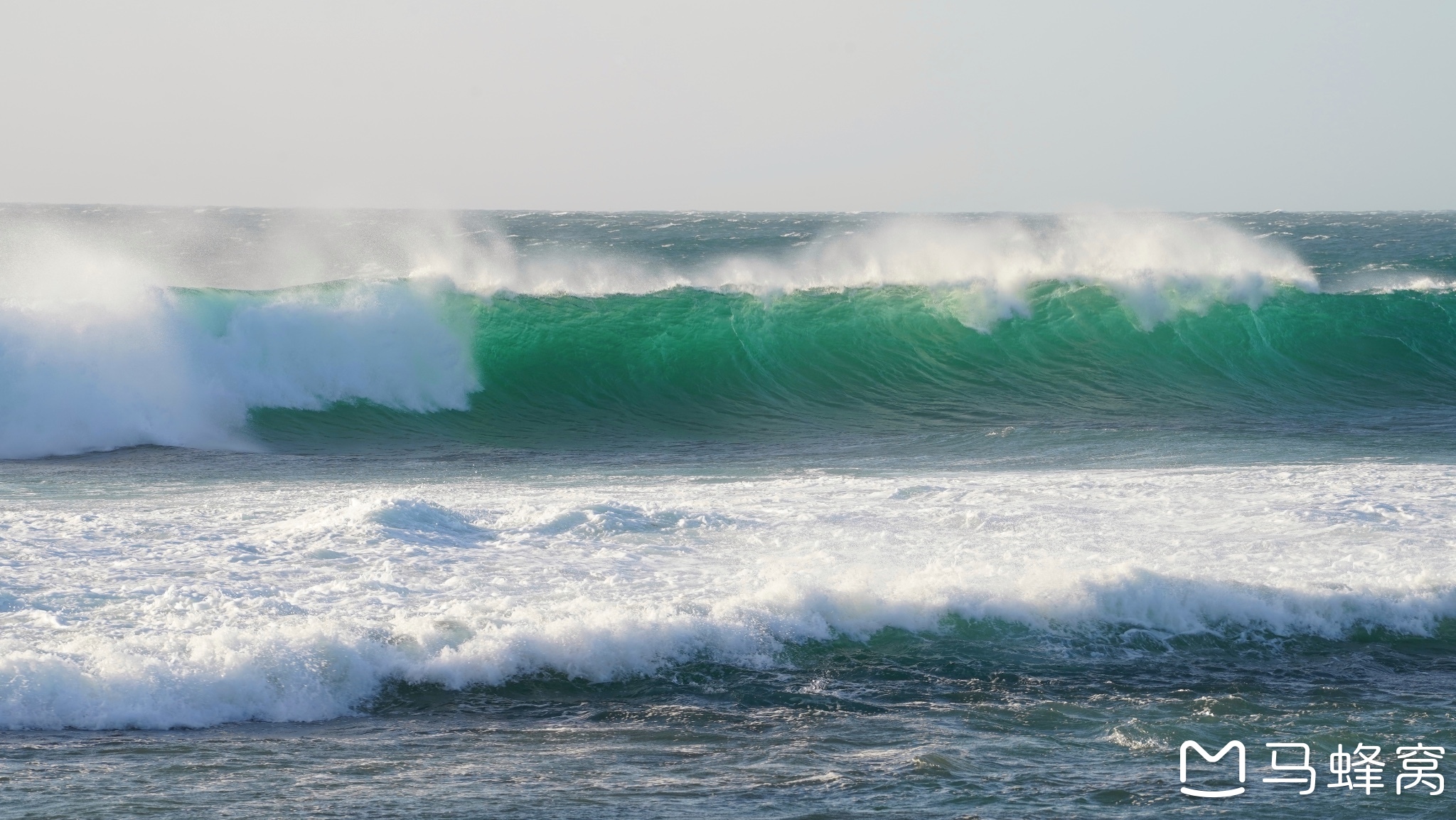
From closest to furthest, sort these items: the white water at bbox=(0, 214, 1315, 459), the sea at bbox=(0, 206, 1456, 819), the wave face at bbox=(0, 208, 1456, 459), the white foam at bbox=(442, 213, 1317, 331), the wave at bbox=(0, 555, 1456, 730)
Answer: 1. the sea at bbox=(0, 206, 1456, 819)
2. the wave at bbox=(0, 555, 1456, 730)
3. the white water at bbox=(0, 214, 1315, 459)
4. the wave face at bbox=(0, 208, 1456, 459)
5. the white foam at bbox=(442, 213, 1317, 331)

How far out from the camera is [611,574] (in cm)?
847

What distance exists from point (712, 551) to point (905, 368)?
427 inches

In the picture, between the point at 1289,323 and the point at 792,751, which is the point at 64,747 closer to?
the point at 792,751

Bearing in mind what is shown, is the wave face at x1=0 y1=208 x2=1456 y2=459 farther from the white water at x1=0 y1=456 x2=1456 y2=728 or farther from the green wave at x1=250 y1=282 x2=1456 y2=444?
the white water at x1=0 y1=456 x2=1456 y2=728

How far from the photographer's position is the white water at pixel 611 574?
671 cm

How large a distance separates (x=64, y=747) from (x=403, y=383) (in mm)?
12240

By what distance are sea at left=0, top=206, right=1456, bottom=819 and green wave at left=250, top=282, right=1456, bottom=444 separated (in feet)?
0.29

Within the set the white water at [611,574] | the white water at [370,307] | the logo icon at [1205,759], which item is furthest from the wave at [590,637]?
the white water at [370,307]

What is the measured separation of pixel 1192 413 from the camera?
56.1ft

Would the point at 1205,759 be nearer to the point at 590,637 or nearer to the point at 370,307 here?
the point at 590,637

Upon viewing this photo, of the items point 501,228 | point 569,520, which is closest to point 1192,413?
point 569,520

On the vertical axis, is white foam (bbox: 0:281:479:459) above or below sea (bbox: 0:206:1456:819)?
above

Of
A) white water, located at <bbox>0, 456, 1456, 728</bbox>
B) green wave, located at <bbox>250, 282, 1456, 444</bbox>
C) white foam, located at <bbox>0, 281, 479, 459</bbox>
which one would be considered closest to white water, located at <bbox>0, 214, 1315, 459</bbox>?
white foam, located at <bbox>0, 281, 479, 459</bbox>

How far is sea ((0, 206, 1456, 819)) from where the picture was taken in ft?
18.9
